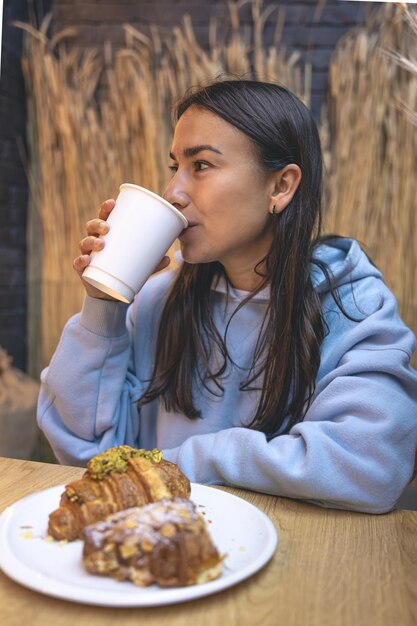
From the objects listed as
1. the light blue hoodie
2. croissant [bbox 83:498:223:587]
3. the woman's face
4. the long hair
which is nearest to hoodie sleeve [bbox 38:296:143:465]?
the light blue hoodie

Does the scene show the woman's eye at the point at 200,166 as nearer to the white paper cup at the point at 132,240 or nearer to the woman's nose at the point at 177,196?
the woman's nose at the point at 177,196

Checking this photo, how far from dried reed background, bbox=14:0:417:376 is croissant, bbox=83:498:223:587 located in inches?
64.9

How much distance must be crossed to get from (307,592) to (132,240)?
56cm

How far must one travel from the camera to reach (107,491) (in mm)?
752

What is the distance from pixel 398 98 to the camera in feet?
6.86

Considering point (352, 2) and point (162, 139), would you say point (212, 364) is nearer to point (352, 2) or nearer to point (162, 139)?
point (162, 139)

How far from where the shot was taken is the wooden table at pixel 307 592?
2.04ft

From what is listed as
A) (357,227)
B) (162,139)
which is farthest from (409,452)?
(162,139)

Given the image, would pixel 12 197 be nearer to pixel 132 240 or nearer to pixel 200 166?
pixel 200 166

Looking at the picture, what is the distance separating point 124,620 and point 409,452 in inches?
22.8

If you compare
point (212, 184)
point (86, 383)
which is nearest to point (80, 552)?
point (86, 383)

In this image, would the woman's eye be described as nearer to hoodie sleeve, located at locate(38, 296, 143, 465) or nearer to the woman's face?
the woman's face

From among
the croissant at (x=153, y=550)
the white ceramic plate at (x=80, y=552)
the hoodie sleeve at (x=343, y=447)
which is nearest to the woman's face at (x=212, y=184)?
the hoodie sleeve at (x=343, y=447)

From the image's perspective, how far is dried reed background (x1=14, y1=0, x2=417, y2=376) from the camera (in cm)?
213
